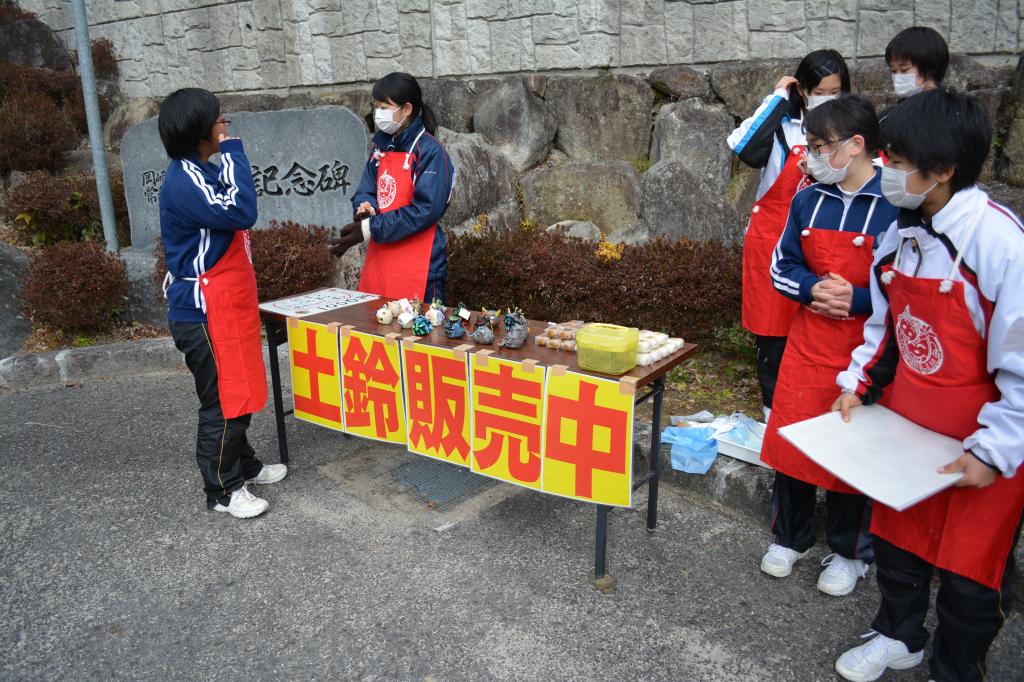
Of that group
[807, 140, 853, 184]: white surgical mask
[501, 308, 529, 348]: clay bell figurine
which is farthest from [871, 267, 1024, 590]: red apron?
[501, 308, 529, 348]: clay bell figurine

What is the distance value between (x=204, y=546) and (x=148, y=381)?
2.80 meters

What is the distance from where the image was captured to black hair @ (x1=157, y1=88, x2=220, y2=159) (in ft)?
11.7

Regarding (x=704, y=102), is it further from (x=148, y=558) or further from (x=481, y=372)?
(x=148, y=558)

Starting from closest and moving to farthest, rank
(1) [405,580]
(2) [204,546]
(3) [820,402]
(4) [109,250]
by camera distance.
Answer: (3) [820,402]
(1) [405,580]
(2) [204,546]
(4) [109,250]

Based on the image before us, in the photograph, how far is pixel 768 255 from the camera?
3.81 metres

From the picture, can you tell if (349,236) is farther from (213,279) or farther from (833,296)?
(833,296)

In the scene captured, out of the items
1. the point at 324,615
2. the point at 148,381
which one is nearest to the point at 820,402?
the point at 324,615

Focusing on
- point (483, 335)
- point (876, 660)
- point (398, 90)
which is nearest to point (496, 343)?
point (483, 335)

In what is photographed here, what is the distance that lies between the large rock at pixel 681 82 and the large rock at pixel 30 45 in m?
11.7

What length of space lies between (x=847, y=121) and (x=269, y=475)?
350cm

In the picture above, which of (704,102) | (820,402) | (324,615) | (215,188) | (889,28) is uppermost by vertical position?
(889,28)

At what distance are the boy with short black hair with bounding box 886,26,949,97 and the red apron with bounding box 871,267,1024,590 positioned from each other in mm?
1768

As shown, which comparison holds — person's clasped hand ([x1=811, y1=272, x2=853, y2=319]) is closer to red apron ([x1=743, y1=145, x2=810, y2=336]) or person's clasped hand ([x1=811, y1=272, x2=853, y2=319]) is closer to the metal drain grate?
red apron ([x1=743, y1=145, x2=810, y2=336])

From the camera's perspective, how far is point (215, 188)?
142 inches
